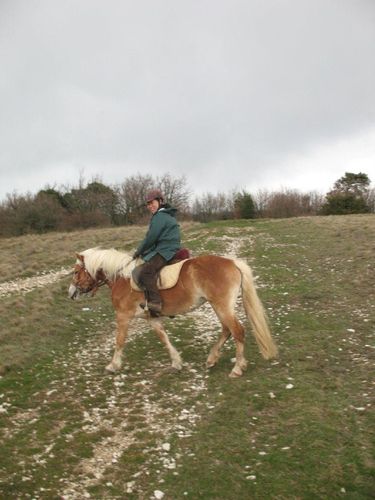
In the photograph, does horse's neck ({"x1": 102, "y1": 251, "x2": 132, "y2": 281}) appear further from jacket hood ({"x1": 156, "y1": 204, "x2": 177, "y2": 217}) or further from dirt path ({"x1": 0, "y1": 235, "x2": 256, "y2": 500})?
dirt path ({"x1": 0, "y1": 235, "x2": 256, "y2": 500})

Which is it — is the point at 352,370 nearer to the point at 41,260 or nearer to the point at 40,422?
the point at 40,422

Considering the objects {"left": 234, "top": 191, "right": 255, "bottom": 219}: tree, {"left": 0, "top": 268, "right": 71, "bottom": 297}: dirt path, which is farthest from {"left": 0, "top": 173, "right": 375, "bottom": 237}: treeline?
{"left": 0, "top": 268, "right": 71, "bottom": 297}: dirt path

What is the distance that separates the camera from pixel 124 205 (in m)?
74.0

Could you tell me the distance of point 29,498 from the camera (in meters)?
5.38

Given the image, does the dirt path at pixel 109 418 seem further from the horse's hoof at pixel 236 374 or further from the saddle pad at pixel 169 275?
the saddle pad at pixel 169 275

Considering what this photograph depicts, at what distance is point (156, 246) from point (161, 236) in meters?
0.24

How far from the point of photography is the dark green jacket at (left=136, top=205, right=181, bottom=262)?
8.91m

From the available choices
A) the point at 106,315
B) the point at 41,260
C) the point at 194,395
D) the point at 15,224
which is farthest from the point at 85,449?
the point at 15,224

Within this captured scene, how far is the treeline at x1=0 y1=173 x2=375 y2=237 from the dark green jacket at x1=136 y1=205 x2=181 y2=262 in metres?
41.1

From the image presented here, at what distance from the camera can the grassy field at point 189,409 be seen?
5.58 metres

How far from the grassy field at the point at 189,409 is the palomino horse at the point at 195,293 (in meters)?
0.49

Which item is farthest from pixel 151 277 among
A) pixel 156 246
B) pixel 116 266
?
pixel 116 266

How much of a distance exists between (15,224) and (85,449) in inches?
2192

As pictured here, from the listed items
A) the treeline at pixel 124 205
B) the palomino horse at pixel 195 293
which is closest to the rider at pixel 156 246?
the palomino horse at pixel 195 293
